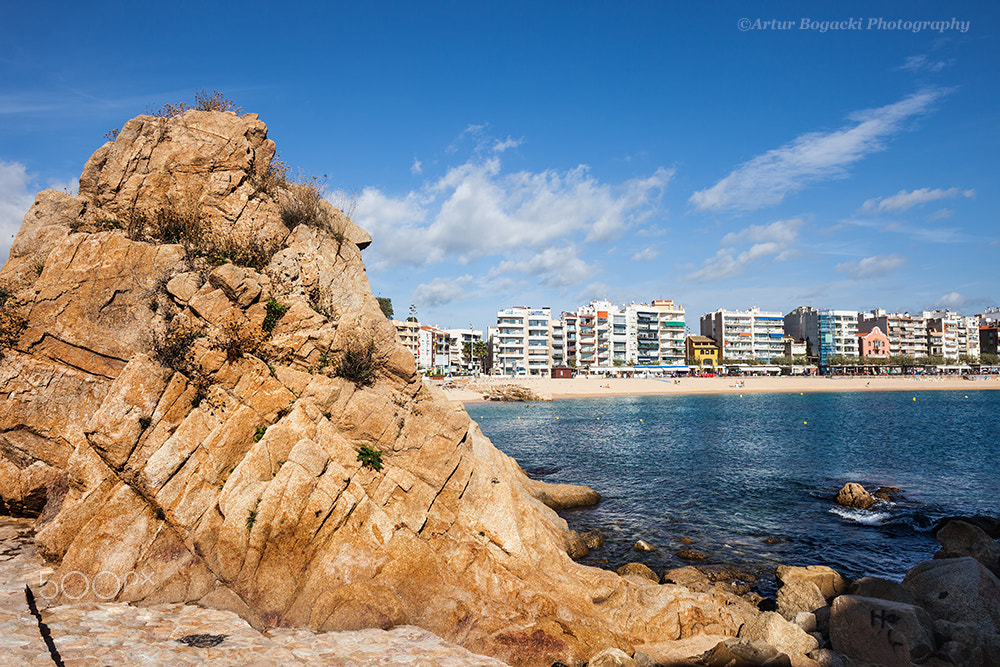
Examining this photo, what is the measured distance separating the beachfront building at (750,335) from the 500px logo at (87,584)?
197 metres

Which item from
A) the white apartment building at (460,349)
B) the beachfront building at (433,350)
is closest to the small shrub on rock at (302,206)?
the beachfront building at (433,350)

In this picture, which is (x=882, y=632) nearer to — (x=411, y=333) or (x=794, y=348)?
(x=411, y=333)

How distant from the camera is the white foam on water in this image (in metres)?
25.1

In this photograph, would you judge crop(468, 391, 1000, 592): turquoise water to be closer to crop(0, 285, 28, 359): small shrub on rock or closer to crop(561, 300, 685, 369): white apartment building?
crop(0, 285, 28, 359): small shrub on rock

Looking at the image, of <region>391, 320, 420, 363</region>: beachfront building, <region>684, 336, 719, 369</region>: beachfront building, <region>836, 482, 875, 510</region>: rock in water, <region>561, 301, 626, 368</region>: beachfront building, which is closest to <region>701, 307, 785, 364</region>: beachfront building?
<region>684, 336, 719, 369</region>: beachfront building

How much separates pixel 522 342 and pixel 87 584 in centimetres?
16069

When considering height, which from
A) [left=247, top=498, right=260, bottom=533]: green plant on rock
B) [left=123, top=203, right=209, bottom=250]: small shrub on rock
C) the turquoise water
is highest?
[left=123, top=203, right=209, bottom=250]: small shrub on rock

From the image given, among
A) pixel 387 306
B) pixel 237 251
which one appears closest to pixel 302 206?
pixel 237 251

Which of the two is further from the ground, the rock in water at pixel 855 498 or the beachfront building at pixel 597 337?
the beachfront building at pixel 597 337

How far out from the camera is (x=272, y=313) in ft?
47.9

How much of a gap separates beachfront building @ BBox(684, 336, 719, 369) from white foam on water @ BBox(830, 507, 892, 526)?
16809 centimetres

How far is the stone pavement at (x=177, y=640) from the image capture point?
29.2 feet

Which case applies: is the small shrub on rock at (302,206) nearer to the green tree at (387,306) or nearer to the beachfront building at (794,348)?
the green tree at (387,306)

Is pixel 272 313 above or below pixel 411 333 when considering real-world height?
below
